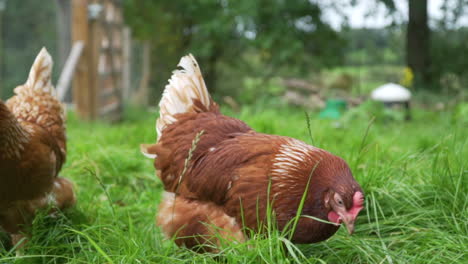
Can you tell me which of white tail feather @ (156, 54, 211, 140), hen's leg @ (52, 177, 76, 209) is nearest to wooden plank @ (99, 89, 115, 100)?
hen's leg @ (52, 177, 76, 209)

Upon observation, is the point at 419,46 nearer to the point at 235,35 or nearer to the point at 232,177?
the point at 235,35

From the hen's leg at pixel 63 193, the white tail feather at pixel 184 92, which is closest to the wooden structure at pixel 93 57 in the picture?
the hen's leg at pixel 63 193

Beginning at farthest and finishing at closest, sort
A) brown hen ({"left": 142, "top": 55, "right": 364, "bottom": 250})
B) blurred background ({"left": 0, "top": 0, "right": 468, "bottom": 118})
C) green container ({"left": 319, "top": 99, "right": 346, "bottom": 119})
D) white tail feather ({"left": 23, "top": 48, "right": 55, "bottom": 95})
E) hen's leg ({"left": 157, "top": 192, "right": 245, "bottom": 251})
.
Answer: blurred background ({"left": 0, "top": 0, "right": 468, "bottom": 118}) → green container ({"left": 319, "top": 99, "right": 346, "bottom": 119}) → white tail feather ({"left": 23, "top": 48, "right": 55, "bottom": 95}) → hen's leg ({"left": 157, "top": 192, "right": 245, "bottom": 251}) → brown hen ({"left": 142, "top": 55, "right": 364, "bottom": 250})

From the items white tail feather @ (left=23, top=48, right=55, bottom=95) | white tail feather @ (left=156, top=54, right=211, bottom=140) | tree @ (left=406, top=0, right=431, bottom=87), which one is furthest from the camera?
tree @ (left=406, top=0, right=431, bottom=87)

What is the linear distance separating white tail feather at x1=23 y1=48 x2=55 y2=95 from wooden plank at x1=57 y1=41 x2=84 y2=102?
7.53 ft

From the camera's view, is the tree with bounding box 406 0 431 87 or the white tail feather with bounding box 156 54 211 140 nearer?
the white tail feather with bounding box 156 54 211 140


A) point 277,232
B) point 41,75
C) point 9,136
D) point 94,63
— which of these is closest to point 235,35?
point 94,63

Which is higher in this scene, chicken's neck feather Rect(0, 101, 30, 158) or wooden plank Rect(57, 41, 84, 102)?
chicken's neck feather Rect(0, 101, 30, 158)

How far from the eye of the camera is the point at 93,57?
286 inches

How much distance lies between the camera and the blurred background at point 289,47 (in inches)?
383

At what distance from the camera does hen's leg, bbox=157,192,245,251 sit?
219cm

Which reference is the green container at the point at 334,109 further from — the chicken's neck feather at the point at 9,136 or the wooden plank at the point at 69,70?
the chicken's neck feather at the point at 9,136

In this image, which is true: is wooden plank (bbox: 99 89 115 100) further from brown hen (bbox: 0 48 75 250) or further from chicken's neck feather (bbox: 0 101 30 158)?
chicken's neck feather (bbox: 0 101 30 158)

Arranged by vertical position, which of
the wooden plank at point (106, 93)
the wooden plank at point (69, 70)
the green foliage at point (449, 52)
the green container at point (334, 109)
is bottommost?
the green foliage at point (449, 52)
